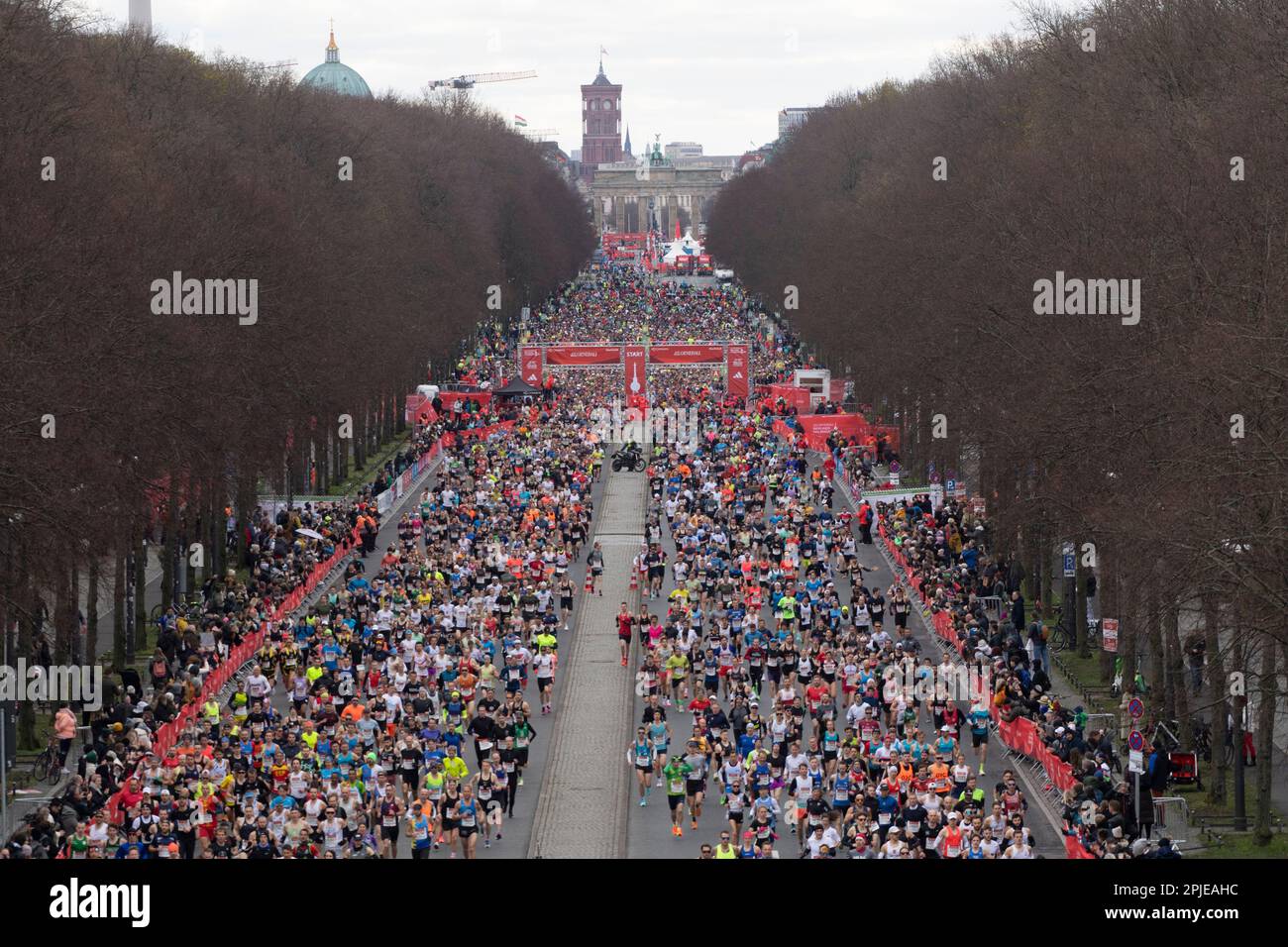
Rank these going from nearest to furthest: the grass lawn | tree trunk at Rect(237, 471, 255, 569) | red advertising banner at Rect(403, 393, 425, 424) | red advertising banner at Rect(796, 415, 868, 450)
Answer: tree trunk at Rect(237, 471, 255, 569)
the grass lawn
red advertising banner at Rect(796, 415, 868, 450)
red advertising banner at Rect(403, 393, 425, 424)

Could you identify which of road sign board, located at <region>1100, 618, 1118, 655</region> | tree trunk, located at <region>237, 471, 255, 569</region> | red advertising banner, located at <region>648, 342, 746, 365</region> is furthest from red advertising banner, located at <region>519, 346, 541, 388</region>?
road sign board, located at <region>1100, 618, 1118, 655</region>

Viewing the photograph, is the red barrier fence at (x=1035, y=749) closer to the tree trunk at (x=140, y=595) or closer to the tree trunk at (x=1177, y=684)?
the tree trunk at (x=1177, y=684)

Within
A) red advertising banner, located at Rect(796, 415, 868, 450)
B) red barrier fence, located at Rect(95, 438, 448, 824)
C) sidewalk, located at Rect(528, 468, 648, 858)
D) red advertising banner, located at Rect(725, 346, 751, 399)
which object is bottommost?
sidewalk, located at Rect(528, 468, 648, 858)

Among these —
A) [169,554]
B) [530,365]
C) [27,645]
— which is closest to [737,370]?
[530,365]

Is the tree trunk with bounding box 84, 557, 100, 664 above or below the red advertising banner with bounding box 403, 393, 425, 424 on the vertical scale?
below

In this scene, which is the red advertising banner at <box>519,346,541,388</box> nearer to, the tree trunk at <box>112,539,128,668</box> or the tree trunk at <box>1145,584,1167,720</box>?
the tree trunk at <box>112,539,128,668</box>

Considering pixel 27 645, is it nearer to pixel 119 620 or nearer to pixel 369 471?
pixel 119 620

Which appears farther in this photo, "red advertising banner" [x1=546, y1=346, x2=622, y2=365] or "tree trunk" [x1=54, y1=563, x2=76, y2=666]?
"red advertising banner" [x1=546, y1=346, x2=622, y2=365]
